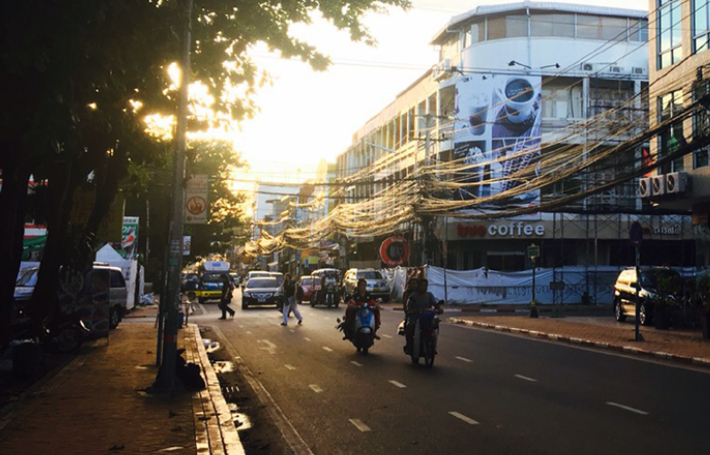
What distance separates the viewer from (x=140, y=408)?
923cm

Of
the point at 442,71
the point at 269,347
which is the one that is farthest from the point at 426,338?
the point at 442,71

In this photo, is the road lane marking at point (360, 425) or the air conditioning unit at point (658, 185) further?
the air conditioning unit at point (658, 185)

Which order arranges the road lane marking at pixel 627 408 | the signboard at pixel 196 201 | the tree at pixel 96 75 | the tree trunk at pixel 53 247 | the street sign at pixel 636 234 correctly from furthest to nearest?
the street sign at pixel 636 234 → the tree trunk at pixel 53 247 → the signboard at pixel 196 201 → the road lane marking at pixel 627 408 → the tree at pixel 96 75

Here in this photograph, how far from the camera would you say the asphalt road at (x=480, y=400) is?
764cm

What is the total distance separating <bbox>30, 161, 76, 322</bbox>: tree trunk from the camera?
Answer: 1423 cm

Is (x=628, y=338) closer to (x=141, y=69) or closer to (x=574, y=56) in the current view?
(x=141, y=69)

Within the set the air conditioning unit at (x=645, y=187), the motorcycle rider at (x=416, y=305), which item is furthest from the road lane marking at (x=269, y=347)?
the air conditioning unit at (x=645, y=187)

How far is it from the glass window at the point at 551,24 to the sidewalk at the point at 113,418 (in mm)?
43165

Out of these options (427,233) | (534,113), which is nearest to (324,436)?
(427,233)

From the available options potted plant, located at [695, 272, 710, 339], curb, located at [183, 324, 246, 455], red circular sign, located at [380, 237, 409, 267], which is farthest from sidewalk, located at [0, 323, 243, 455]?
red circular sign, located at [380, 237, 409, 267]

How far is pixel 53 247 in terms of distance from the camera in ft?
48.1

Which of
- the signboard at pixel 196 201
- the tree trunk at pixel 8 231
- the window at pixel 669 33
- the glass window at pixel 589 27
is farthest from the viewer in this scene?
the glass window at pixel 589 27

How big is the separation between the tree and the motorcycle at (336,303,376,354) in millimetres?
4959

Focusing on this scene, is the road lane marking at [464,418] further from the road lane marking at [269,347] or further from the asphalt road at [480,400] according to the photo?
the road lane marking at [269,347]
